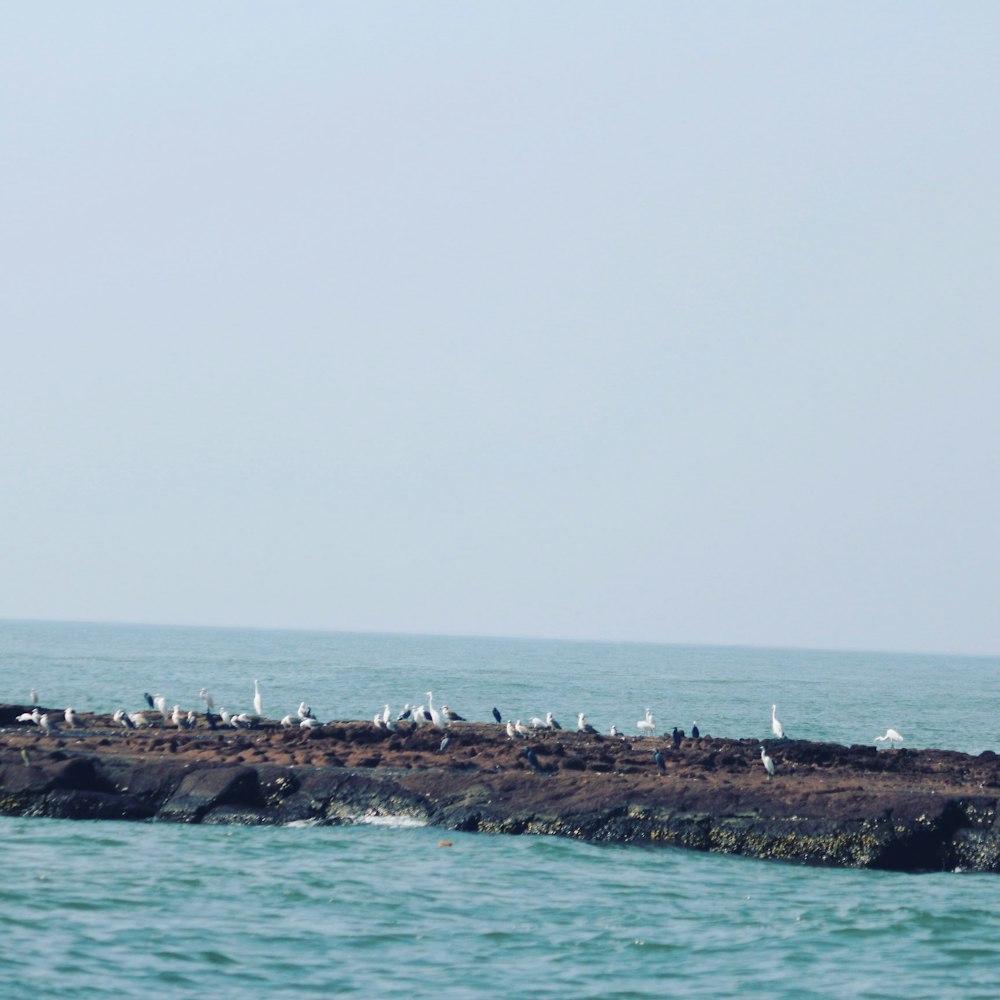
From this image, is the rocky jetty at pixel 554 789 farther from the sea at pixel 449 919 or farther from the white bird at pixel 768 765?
the sea at pixel 449 919

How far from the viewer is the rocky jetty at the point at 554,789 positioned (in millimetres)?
29375

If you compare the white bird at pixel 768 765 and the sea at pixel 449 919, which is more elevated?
the white bird at pixel 768 765

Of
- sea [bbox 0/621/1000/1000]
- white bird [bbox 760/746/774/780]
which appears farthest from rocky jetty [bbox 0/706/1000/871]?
sea [bbox 0/621/1000/1000]

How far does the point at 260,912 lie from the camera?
85.0 feet

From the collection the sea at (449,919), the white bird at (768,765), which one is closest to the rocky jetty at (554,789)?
the white bird at (768,765)

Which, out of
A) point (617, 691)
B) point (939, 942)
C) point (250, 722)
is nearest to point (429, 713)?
point (250, 722)

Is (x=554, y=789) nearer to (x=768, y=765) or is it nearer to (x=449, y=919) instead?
(x=768, y=765)

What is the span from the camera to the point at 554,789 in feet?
105

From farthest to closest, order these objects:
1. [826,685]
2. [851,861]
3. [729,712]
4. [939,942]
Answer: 1. [826,685]
2. [729,712]
3. [851,861]
4. [939,942]

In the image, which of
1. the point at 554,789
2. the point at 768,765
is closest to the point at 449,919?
the point at 554,789

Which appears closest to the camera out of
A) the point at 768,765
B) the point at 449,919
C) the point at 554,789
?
the point at 449,919

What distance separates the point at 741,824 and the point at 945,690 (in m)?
110

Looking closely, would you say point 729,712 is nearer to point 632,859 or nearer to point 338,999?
point 632,859

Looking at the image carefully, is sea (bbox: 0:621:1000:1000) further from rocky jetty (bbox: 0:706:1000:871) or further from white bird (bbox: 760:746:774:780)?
white bird (bbox: 760:746:774:780)
